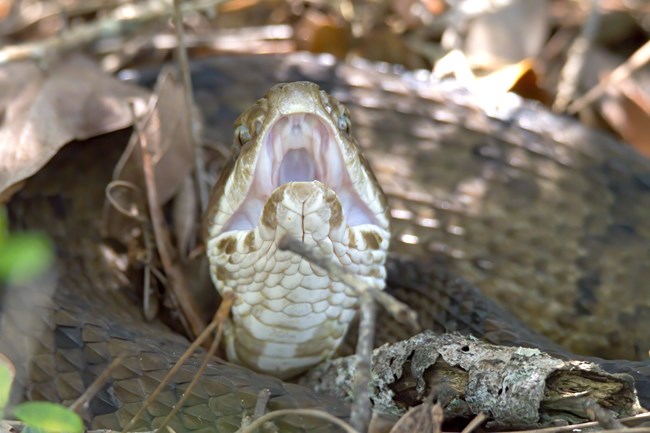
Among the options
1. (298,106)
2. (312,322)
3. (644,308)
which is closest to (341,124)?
(298,106)

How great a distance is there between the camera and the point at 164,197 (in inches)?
120

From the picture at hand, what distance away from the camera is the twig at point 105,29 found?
334 centimetres

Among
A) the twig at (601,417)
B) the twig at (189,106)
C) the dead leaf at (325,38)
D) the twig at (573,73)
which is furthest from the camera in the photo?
the dead leaf at (325,38)

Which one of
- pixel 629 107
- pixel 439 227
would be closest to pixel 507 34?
pixel 629 107

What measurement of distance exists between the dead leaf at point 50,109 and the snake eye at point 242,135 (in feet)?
2.68

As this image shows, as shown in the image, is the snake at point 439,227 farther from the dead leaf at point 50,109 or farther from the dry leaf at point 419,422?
the dry leaf at point 419,422

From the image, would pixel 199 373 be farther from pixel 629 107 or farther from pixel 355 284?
pixel 629 107

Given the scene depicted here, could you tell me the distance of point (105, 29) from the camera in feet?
12.4

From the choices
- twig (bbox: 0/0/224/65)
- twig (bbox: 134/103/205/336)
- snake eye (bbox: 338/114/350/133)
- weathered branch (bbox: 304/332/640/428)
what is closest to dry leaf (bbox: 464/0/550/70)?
twig (bbox: 0/0/224/65)

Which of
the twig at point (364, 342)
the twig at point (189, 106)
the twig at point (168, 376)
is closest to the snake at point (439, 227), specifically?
the twig at point (168, 376)

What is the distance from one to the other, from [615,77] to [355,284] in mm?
2734

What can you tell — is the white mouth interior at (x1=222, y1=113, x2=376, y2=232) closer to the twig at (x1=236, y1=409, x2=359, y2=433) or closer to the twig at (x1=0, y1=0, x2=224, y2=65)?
the twig at (x1=236, y1=409, x2=359, y2=433)

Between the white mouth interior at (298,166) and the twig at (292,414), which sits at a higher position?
the white mouth interior at (298,166)

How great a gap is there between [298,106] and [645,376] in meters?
1.02
